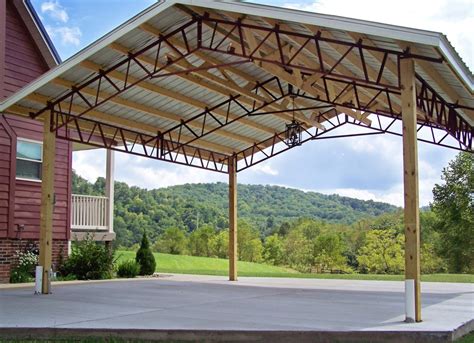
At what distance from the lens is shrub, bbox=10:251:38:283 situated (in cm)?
1574

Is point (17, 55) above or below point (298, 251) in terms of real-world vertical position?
above

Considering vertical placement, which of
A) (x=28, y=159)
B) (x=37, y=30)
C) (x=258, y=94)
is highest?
(x=37, y=30)

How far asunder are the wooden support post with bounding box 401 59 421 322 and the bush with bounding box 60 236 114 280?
11220mm

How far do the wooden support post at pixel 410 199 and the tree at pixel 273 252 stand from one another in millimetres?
39352

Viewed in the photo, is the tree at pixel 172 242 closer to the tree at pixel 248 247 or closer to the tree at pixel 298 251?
the tree at pixel 248 247

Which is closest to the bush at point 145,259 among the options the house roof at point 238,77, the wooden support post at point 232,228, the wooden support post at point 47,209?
the wooden support post at point 232,228

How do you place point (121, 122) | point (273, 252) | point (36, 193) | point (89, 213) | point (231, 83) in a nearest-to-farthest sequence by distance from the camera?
point (231, 83) < point (121, 122) < point (36, 193) < point (89, 213) < point (273, 252)

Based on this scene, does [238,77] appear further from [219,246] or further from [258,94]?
[219,246]

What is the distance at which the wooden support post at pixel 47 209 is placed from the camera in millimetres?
12762

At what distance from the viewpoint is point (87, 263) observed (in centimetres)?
1730

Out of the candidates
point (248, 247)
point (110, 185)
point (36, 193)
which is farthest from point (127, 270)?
point (248, 247)

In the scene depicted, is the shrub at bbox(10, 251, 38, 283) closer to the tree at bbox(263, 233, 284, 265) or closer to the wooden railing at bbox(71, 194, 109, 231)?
the wooden railing at bbox(71, 194, 109, 231)

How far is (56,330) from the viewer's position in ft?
25.9

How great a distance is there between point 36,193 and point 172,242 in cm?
2928
